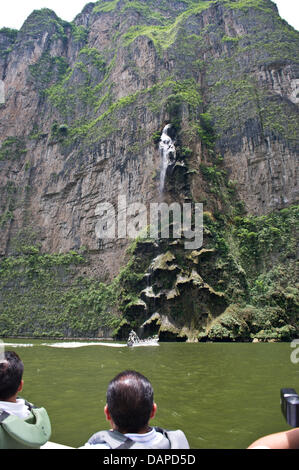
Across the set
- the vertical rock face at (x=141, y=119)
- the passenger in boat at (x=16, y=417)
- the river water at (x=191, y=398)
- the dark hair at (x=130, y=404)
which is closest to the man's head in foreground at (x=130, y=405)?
the dark hair at (x=130, y=404)

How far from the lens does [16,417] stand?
2.69 m

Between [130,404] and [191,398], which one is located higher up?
[130,404]

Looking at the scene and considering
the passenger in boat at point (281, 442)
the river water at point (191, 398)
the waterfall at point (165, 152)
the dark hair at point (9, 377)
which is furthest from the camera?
the waterfall at point (165, 152)

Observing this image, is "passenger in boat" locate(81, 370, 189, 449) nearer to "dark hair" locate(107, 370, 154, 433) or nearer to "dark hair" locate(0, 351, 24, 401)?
"dark hair" locate(107, 370, 154, 433)

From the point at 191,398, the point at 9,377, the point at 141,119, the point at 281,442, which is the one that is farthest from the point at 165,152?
the point at 281,442

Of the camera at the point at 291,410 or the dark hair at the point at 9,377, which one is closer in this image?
the camera at the point at 291,410

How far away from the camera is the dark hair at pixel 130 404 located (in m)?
2.41

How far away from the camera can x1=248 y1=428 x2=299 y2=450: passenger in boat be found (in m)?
1.96

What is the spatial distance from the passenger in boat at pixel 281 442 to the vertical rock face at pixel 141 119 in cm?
3704

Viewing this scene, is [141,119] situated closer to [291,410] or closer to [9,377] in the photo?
[9,377]

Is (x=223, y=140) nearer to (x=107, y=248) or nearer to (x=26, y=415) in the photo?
(x=107, y=248)

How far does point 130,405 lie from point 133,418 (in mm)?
85

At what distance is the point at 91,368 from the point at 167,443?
11.7 metres

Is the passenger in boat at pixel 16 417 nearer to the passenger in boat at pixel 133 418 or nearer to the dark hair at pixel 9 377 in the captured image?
the dark hair at pixel 9 377
